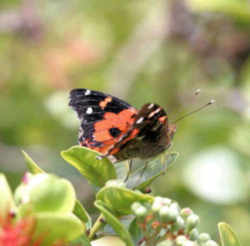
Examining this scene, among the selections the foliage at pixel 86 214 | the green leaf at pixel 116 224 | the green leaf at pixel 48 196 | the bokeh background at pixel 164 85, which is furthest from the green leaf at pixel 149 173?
the bokeh background at pixel 164 85

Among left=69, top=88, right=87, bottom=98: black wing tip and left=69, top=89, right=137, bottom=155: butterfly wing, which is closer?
left=69, top=89, right=137, bottom=155: butterfly wing

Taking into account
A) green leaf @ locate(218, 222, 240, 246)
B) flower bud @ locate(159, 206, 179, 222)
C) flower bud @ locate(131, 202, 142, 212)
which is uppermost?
flower bud @ locate(131, 202, 142, 212)

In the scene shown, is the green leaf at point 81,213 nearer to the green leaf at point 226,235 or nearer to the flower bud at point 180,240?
the flower bud at point 180,240

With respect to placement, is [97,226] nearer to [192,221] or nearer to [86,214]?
[86,214]

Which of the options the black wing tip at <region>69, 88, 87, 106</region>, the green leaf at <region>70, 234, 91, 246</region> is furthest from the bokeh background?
the green leaf at <region>70, 234, 91, 246</region>

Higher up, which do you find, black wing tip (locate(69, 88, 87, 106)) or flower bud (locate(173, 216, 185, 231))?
black wing tip (locate(69, 88, 87, 106))

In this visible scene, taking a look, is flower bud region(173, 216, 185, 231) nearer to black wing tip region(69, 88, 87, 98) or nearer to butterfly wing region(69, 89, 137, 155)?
butterfly wing region(69, 89, 137, 155)
